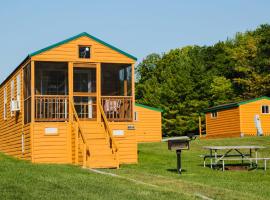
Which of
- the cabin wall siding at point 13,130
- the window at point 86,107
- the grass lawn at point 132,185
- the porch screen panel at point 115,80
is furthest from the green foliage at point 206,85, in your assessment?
the grass lawn at point 132,185

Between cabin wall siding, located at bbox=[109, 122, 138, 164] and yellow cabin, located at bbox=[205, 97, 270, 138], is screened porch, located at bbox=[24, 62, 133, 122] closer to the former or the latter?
cabin wall siding, located at bbox=[109, 122, 138, 164]

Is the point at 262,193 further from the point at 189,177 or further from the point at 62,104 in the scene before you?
the point at 62,104

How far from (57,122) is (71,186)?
9.36m

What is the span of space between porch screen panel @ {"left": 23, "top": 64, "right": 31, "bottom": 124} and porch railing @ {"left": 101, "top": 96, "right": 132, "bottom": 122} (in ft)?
9.74

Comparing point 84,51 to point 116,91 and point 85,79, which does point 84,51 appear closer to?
point 85,79

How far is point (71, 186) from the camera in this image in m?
11.6

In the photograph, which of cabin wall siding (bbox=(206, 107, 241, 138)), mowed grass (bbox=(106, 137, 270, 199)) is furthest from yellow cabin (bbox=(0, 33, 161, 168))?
cabin wall siding (bbox=(206, 107, 241, 138))

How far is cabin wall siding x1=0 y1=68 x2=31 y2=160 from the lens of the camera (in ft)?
71.9

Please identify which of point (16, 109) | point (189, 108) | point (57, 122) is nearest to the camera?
point (57, 122)

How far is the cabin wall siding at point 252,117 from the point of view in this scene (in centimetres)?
4131

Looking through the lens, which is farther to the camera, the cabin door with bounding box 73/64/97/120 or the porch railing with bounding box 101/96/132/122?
the cabin door with bounding box 73/64/97/120

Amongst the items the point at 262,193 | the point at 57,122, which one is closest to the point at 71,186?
the point at 262,193

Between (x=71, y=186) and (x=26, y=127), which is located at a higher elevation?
(x=26, y=127)

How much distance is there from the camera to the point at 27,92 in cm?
2194
